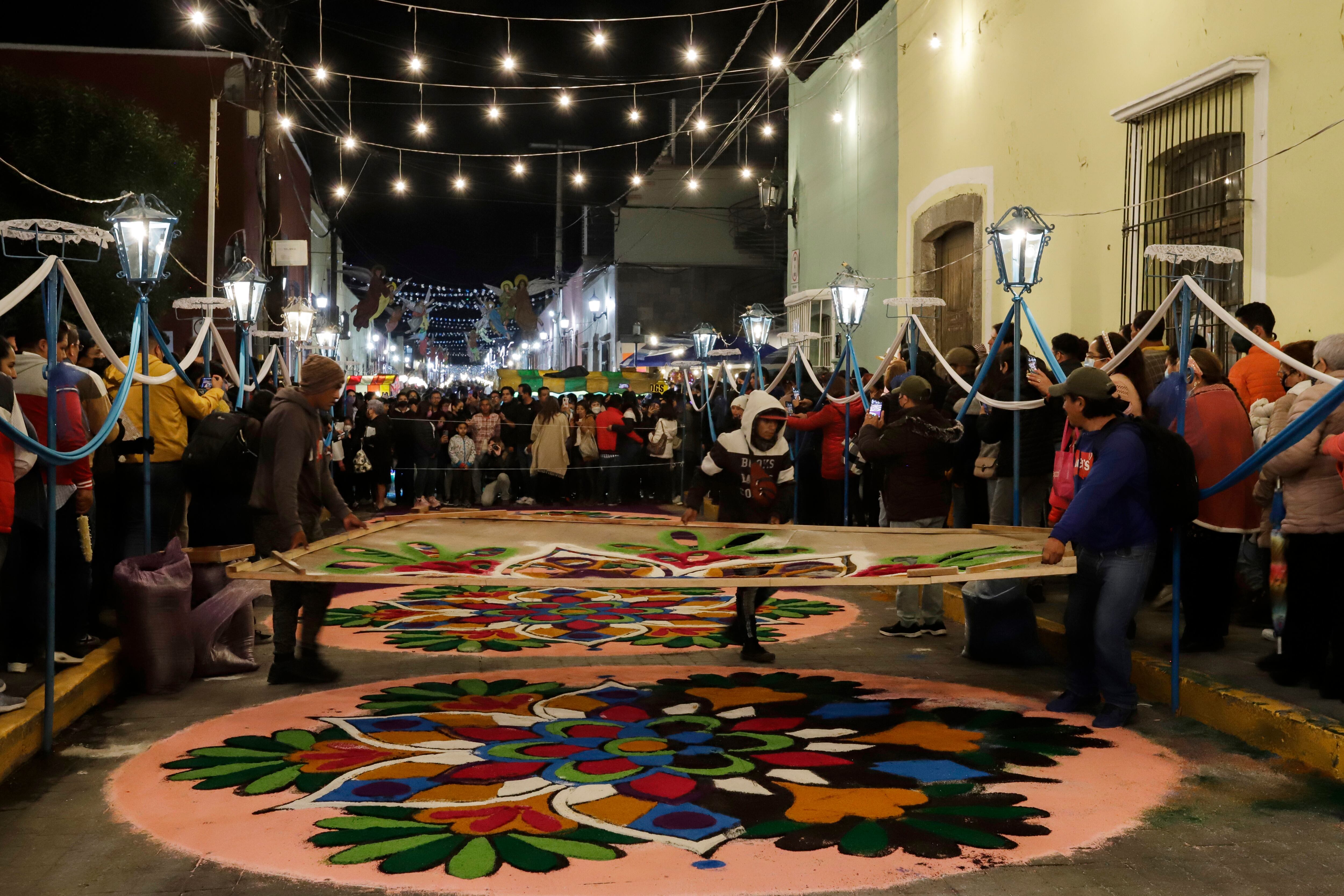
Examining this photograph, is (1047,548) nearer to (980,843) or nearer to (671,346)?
(980,843)

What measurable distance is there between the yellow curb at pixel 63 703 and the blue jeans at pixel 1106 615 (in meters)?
5.16

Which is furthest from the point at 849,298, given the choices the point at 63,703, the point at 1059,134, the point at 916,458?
the point at 63,703

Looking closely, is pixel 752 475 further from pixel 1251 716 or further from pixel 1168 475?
pixel 1251 716

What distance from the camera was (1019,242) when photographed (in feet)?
31.1

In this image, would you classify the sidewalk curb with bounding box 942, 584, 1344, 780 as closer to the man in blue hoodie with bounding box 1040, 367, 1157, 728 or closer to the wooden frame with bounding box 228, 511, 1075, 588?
the man in blue hoodie with bounding box 1040, 367, 1157, 728

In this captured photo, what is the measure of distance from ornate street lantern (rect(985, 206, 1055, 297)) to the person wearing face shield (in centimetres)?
153

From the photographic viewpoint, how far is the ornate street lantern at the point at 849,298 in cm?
1394

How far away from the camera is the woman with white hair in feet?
20.5

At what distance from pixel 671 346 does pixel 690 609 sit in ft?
108

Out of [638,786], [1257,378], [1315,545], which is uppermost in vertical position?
[1257,378]

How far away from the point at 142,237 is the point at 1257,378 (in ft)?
25.9

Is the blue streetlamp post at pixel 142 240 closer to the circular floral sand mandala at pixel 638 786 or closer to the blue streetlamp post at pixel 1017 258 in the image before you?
the circular floral sand mandala at pixel 638 786

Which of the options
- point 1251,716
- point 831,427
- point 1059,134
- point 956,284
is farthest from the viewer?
point 956,284

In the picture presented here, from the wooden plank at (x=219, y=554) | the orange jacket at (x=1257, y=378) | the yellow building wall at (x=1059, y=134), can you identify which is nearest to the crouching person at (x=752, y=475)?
the wooden plank at (x=219, y=554)
